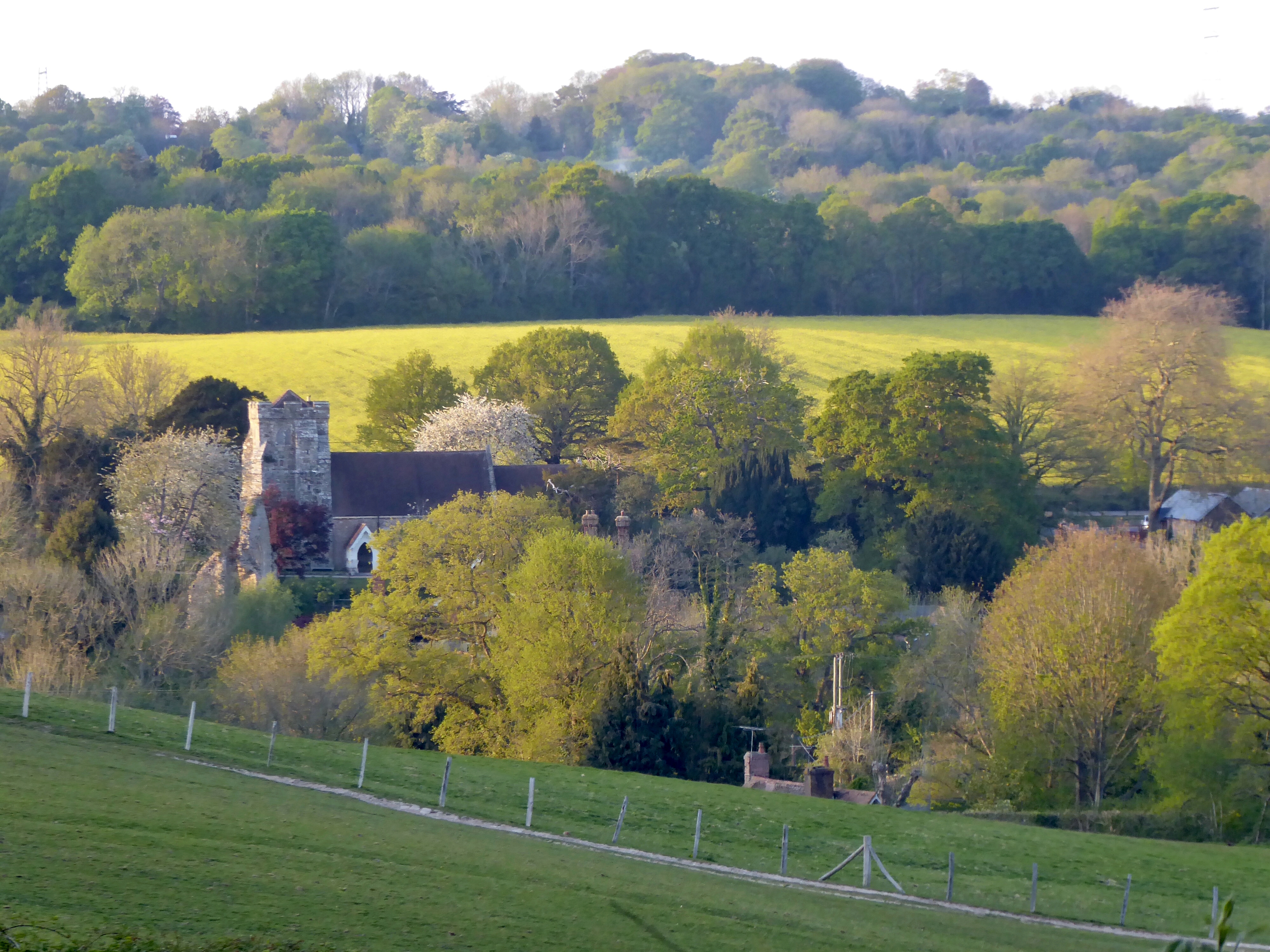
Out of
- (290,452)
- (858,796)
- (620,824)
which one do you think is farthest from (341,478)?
(620,824)

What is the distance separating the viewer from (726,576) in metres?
55.1

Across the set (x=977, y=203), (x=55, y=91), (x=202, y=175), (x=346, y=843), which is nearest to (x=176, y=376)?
(x=202, y=175)

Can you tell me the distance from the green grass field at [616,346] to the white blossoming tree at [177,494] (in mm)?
15220

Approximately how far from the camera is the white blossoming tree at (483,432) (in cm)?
7081

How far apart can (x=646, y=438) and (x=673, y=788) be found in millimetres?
40277

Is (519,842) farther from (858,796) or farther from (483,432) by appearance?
(483,432)

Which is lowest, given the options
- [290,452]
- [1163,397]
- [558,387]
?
[290,452]

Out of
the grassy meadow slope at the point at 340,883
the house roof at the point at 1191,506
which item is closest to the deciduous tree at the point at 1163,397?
the house roof at the point at 1191,506

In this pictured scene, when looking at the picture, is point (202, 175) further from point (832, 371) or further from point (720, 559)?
point (720, 559)

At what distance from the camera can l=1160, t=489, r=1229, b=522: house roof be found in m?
67.4

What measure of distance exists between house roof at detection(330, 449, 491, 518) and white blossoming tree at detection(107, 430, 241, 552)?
14.6 ft

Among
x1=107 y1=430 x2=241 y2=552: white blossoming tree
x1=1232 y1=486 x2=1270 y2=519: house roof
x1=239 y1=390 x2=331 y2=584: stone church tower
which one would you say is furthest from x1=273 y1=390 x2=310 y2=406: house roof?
x1=1232 y1=486 x2=1270 y2=519: house roof

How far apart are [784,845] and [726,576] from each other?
32162 millimetres

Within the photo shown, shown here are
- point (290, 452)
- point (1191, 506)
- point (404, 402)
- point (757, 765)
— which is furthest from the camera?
point (404, 402)
